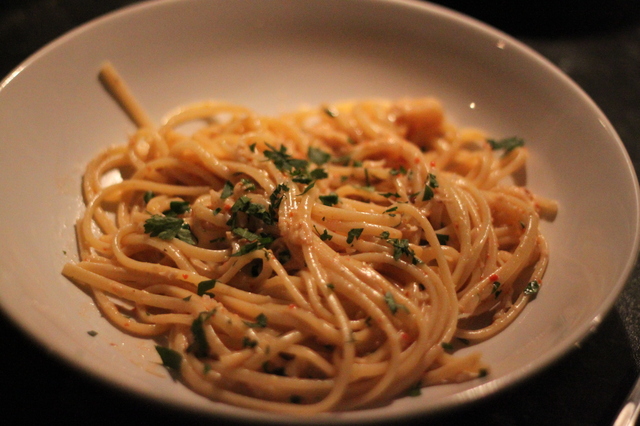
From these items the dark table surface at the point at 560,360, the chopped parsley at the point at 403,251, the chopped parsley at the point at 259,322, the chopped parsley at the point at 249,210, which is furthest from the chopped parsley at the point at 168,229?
the chopped parsley at the point at 403,251

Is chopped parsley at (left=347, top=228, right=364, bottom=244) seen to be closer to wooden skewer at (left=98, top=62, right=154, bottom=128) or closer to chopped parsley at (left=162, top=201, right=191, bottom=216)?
chopped parsley at (left=162, top=201, right=191, bottom=216)

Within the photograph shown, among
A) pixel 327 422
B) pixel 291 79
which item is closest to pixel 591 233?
pixel 327 422

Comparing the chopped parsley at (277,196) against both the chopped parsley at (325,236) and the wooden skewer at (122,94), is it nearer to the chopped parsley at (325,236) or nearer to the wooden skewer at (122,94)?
the chopped parsley at (325,236)

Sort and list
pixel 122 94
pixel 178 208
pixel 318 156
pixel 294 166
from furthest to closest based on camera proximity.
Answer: pixel 122 94 → pixel 318 156 → pixel 294 166 → pixel 178 208

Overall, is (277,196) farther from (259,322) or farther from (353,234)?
(259,322)

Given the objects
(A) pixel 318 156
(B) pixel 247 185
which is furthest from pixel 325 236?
(A) pixel 318 156

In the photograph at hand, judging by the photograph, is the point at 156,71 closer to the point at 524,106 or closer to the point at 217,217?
the point at 217,217
